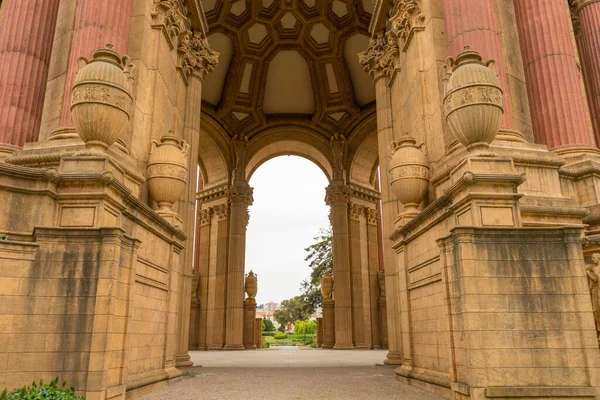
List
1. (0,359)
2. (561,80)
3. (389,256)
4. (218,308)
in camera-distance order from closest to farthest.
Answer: (0,359)
(561,80)
(389,256)
(218,308)

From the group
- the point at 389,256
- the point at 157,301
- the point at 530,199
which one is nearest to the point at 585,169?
the point at 530,199

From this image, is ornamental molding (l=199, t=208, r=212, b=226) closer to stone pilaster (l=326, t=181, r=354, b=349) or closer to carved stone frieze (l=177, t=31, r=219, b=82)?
stone pilaster (l=326, t=181, r=354, b=349)

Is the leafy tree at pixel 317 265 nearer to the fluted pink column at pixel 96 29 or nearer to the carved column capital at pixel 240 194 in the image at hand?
the carved column capital at pixel 240 194

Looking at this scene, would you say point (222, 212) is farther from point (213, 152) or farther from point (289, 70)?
point (289, 70)

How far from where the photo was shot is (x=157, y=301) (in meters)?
9.91

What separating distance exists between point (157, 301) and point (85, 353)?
11.3 ft

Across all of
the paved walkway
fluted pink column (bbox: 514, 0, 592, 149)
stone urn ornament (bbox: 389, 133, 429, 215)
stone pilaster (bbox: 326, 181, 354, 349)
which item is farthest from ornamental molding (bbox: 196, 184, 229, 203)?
fluted pink column (bbox: 514, 0, 592, 149)

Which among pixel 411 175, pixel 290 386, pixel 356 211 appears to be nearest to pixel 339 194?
pixel 356 211

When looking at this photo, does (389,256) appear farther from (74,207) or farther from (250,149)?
(250,149)

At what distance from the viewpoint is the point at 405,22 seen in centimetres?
1297

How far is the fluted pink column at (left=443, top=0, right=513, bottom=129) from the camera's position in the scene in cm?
987

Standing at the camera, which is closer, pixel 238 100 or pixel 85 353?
pixel 85 353

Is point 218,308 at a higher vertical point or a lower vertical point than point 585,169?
lower

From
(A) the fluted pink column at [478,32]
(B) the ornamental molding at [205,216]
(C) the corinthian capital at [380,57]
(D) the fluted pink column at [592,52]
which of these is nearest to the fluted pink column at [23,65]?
(C) the corinthian capital at [380,57]
